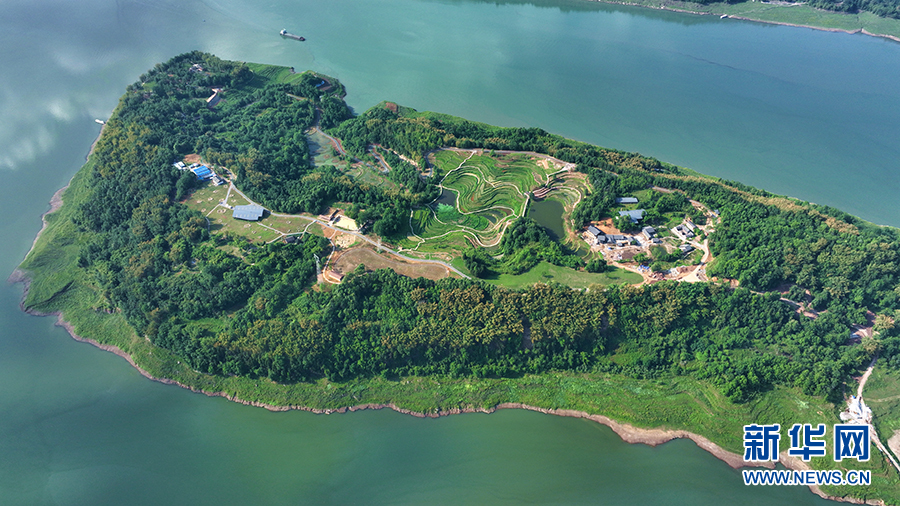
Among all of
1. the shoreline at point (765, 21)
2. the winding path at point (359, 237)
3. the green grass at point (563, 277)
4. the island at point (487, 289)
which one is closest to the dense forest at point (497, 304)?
the island at point (487, 289)

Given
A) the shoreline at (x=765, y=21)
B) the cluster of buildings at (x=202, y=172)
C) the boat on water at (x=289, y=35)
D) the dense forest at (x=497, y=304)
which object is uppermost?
the shoreline at (x=765, y=21)

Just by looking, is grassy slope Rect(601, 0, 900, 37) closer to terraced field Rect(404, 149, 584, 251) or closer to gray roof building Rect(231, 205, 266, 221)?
terraced field Rect(404, 149, 584, 251)

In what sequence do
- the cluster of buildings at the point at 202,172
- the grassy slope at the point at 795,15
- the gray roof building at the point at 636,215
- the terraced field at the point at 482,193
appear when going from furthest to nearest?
the grassy slope at the point at 795,15 → the cluster of buildings at the point at 202,172 → the terraced field at the point at 482,193 → the gray roof building at the point at 636,215

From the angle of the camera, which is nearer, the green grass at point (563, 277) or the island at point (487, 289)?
the island at point (487, 289)

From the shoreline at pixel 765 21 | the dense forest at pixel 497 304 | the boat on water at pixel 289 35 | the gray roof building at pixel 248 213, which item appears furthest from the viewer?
the boat on water at pixel 289 35

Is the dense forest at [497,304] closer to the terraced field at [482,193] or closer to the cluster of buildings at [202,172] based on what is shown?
the terraced field at [482,193]

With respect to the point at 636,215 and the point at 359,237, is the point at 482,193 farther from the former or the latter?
the point at 636,215
